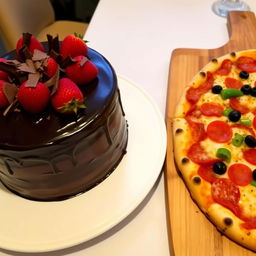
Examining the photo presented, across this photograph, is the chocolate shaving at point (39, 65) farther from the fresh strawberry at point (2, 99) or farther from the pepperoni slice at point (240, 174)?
the pepperoni slice at point (240, 174)

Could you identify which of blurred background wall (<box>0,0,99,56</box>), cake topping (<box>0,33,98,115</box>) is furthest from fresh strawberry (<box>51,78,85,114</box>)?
blurred background wall (<box>0,0,99,56</box>)

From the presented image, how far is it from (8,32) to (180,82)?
1086 mm

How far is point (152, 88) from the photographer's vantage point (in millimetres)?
1365

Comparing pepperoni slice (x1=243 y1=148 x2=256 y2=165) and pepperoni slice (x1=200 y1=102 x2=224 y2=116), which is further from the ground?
pepperoni slice (x1=200 y1=102 x2=224 y2=116)

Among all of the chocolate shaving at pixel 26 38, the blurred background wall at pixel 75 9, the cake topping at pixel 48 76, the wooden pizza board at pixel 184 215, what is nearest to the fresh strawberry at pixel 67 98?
the cake topping at pixel 48 76

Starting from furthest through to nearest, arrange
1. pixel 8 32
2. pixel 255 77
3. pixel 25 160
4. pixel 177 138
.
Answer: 1. pixel 8 32
2. pixel 255 77
3. pixel 177 138
4. pixel 25 160

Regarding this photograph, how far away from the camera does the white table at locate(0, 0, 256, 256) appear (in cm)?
137

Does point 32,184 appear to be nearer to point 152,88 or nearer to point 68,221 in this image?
point 68,221

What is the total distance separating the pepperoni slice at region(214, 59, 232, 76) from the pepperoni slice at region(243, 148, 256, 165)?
1.27ft

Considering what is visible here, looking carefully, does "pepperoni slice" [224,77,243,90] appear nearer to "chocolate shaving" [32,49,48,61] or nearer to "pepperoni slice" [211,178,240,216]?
"pepperoni slice" [211,178,240,216]

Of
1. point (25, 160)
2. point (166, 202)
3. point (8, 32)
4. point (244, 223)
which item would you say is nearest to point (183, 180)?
point (166, 202)

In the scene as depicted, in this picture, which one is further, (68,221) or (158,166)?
(158,166)

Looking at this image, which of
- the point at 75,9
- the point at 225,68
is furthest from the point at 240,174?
the point at 75,9

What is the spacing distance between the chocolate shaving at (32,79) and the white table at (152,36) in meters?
0.49
